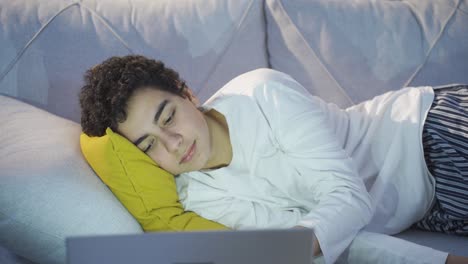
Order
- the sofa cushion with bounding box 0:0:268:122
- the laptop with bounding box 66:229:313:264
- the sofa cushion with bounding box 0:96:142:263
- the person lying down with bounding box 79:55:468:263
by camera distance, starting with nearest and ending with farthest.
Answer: the laptop with bounding box 66:229:313:264 < the sofa cushion with bounding box 0:96:142:263 < the person lying down with bounding box 79:55:468:263 < the sofa cushion with bounding box 0:0:268:122

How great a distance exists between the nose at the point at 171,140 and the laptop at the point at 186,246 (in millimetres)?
622

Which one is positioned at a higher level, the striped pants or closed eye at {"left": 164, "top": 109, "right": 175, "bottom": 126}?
closed eye at {"left": 164, "top": 109, "right": 175, "bottom": 126}

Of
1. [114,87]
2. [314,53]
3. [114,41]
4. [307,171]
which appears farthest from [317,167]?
[114,41]

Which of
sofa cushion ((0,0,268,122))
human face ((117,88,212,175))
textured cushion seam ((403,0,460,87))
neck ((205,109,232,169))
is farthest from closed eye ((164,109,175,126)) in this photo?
textured cushion seam ((403,0,460,87))

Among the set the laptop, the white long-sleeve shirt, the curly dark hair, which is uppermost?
the laptop

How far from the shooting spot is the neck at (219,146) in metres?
1.44

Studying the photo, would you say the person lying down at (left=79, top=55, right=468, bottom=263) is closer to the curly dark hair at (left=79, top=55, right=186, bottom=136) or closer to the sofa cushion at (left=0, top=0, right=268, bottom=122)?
the curly dark hair at (left=79, top=55, right=186, bottom=136)

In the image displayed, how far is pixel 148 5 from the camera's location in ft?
6.03

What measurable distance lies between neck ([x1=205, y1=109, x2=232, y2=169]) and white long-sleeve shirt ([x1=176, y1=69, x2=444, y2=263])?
0.02 m

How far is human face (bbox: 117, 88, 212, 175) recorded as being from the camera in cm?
134

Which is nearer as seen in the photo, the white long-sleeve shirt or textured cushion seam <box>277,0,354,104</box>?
the white long-sleeve shirt

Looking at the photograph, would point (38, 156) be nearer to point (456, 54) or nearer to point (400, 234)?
point (400, 234)

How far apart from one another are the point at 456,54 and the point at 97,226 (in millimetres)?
1266

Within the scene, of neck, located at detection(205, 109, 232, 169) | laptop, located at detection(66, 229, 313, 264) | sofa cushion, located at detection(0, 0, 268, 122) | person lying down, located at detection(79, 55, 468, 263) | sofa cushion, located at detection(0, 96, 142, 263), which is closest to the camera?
laptop, located at detection(66, 229, 313, 264)
